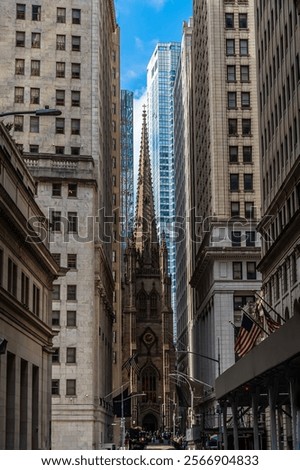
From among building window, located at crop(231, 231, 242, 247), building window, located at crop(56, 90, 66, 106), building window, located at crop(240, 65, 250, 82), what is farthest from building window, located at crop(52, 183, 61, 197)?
building window, located at crop(240, 65, 250, 82)

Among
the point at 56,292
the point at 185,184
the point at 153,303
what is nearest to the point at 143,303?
the point at 153,303

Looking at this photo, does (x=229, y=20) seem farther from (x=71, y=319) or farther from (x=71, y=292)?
(x=71, y=319)

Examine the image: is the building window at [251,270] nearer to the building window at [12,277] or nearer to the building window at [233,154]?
the building window at [233,154]

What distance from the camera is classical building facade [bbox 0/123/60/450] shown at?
4281 centimetres

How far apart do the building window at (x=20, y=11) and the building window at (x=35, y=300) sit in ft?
139

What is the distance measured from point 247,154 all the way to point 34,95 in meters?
27.5

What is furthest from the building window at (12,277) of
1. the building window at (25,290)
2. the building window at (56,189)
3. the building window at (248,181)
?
the building window at (248,181)

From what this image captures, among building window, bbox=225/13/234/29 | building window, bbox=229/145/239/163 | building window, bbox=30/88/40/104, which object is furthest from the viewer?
building window, bbox=225/13/234/29

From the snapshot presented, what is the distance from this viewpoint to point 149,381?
18275 centimetres

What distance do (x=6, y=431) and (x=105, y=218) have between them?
56785 mm

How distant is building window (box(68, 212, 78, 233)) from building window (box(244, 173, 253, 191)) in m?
24.3

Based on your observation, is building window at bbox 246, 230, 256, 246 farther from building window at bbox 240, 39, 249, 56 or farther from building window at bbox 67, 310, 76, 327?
building window at bbox 67, 310, 76, 327
